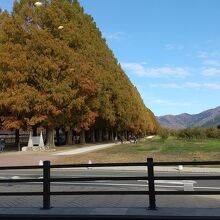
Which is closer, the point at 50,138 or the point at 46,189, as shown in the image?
the point at 46,189

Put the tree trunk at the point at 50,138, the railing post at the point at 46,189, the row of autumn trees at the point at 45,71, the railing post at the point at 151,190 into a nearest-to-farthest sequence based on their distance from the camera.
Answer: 1. the railing post at the point at 151,190
2. the railing post at the point at 46,189
3. the row of autumn trees at the point at 45,71
4. the tree trunk at the point at 50,138

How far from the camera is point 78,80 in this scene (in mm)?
49875

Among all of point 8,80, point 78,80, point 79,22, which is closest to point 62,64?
point 78,80

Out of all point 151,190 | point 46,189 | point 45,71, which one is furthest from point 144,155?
point 151,190

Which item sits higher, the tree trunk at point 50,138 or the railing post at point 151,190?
the tree trunk at point 50,138

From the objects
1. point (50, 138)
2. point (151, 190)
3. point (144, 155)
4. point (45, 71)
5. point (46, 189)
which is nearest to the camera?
point (151, 190)

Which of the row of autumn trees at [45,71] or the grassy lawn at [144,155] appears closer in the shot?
the grassy lawn at [144,155]

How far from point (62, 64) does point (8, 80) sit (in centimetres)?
540

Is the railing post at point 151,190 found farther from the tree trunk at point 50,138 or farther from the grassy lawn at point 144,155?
the tree trunk at point 50,138

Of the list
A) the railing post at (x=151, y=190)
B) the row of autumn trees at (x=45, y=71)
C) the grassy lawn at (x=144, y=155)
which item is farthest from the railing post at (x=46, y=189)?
the row of autumn trees at (x=45, y=71)

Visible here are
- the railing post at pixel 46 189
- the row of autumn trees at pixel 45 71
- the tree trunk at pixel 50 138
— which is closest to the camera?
the railing post at pixel 46 189

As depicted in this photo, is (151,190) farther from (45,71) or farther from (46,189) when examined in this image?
(45,71)

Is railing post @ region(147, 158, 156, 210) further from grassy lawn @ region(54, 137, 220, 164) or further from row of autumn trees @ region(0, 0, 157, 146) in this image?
row of autumn trees @ region(0, 0, 157, 146)

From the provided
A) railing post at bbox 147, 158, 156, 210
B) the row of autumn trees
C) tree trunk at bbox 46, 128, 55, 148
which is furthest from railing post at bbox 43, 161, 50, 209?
tree trunk at bbox 46, 128, 55, 148
